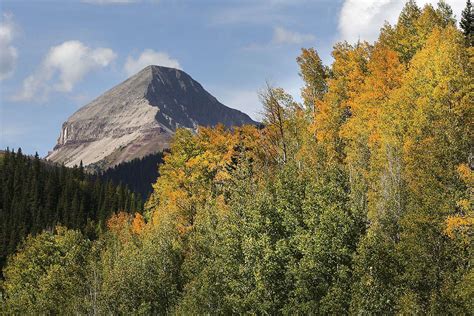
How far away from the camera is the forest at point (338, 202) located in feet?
124

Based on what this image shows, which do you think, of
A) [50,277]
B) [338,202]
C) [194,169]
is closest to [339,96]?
[194,169]

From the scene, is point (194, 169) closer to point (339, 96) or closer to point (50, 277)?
point (339, 96)

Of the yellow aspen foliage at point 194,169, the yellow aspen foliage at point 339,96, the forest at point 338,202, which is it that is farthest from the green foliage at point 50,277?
the yellow aspen foliage at point 339,96

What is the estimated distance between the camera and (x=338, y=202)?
41.9 meters

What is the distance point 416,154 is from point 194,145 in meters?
42.5

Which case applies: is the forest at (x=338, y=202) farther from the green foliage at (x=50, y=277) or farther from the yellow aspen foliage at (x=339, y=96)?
the green foliage at (x=50, y=277)

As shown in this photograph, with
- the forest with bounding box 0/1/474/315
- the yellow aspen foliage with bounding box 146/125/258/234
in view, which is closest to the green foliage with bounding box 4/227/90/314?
the forest with bounding box 0/1/474/315

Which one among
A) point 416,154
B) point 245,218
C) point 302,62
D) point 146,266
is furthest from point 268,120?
point 302,62

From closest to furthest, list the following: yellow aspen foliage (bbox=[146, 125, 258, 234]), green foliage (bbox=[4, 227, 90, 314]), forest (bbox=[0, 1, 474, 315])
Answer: forest (bbox=[0, 1, 474, 315])
yellow aspen foliage (bbox=[146, 125, 258, 234])
green foliage (bbox=[4, 227, 90, 314])

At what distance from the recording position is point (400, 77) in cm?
6450

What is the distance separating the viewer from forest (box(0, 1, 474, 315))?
37.8m

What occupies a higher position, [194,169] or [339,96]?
[339,96]

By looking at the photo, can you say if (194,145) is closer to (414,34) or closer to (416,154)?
(414,34)

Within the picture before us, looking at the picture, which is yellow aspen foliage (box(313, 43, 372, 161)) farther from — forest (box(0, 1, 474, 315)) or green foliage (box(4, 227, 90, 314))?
green foliage (box(4, 227, 90, 314))
